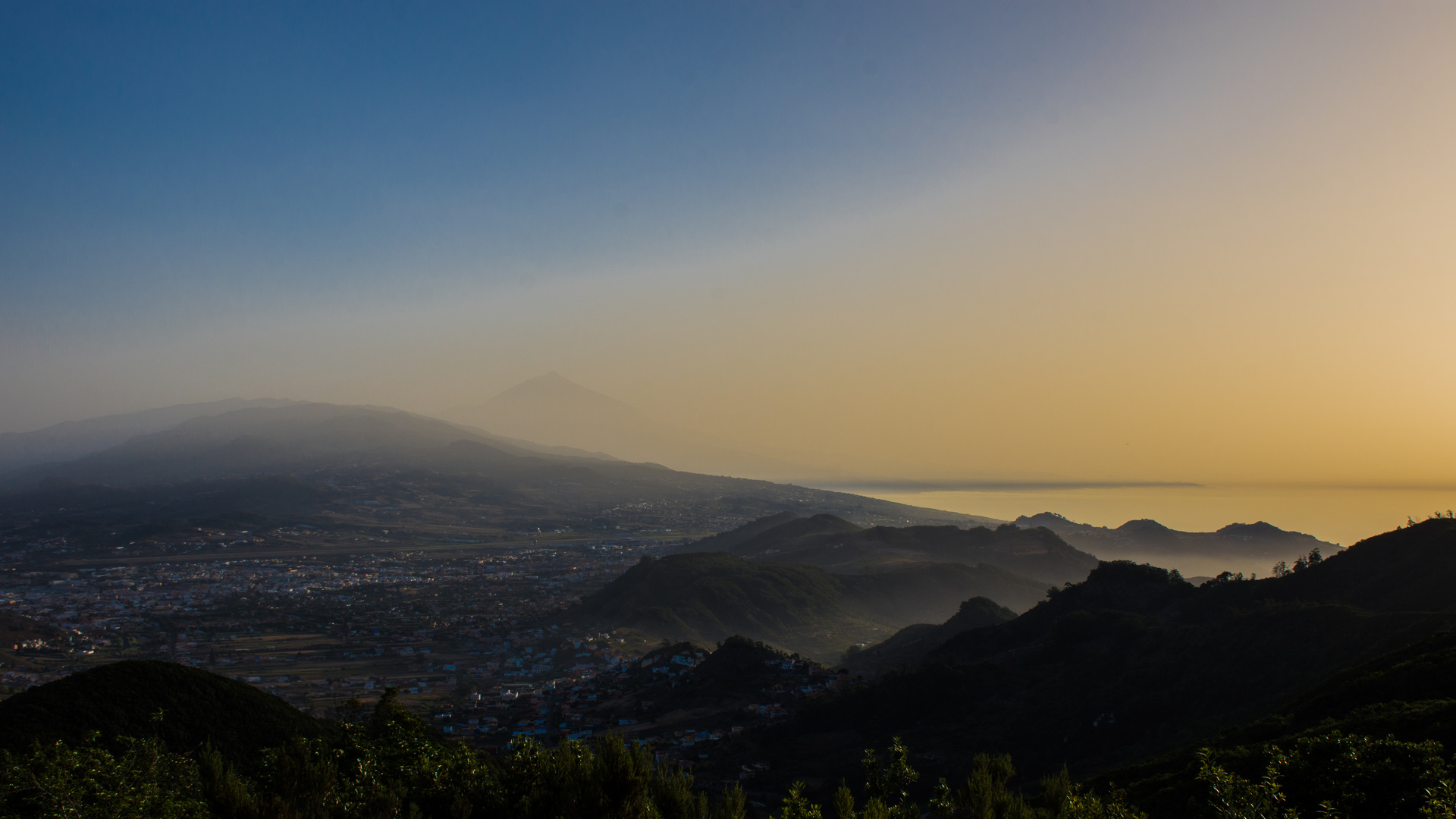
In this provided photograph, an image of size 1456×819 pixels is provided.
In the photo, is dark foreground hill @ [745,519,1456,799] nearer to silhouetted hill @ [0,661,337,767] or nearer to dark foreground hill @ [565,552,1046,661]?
silhouetted hill @ [0,661,337,767]

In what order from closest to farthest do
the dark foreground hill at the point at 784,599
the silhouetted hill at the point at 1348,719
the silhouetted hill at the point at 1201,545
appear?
the silhouetted hill at the point at 1348,719
the dark foreground hill at the point at 784,599
the silhouetted hill at the point at 1201,545

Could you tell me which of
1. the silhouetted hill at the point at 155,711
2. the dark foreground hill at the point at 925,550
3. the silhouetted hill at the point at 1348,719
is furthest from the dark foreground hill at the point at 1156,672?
the dark foreground hill at the point at 925,550

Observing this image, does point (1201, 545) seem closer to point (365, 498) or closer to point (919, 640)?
point (919, 640)

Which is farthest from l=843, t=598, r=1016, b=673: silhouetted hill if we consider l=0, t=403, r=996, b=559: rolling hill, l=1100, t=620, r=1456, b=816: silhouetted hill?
l=0, t=403, r=996, b=559: rolling hill

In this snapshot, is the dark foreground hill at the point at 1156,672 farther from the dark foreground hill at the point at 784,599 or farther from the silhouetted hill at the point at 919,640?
the dark foreground hill at the point at 784,599

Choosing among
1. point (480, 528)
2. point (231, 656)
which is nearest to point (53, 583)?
point (231, 656)
